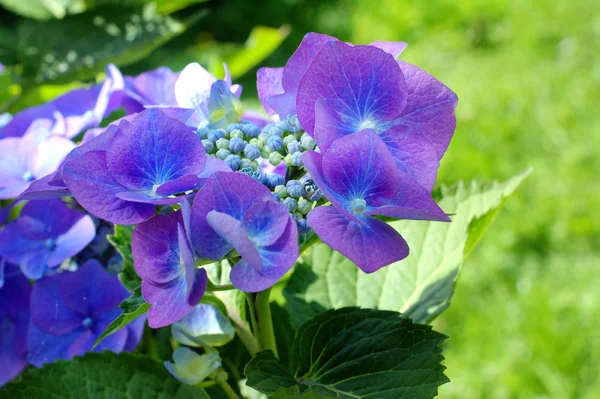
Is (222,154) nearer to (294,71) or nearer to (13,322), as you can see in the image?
(294,71)

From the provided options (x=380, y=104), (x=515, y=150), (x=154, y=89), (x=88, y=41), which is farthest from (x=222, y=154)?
(x=515, y=150)

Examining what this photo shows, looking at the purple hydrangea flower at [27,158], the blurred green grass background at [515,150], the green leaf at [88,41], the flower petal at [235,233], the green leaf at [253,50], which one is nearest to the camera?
the flower petal at [235,233]

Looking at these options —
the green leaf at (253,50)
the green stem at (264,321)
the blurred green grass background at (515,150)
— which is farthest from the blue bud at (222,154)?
the blurred green grass background at (515,150)

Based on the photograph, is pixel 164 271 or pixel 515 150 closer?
pixel 164 271

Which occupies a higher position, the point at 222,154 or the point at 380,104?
the point at 380,104

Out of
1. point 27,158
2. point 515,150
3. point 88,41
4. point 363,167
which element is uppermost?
point 515,150

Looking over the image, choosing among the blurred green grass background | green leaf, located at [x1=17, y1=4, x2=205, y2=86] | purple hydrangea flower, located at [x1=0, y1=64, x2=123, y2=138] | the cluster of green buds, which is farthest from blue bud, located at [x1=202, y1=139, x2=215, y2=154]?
the blurred green grass background

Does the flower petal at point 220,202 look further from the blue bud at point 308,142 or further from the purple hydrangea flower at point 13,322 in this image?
the purple hydrangea flower at point 13,322
